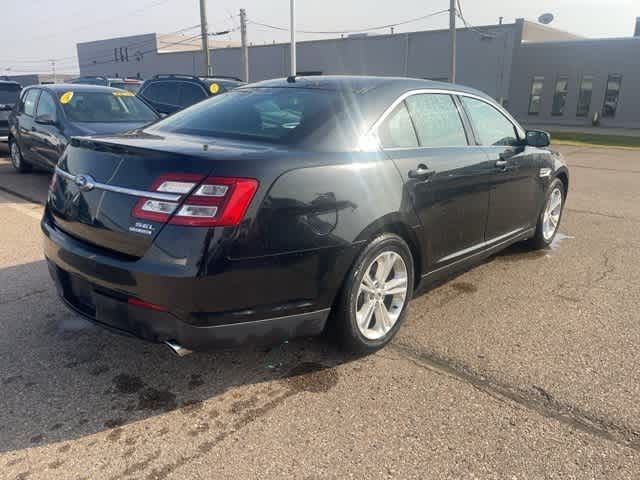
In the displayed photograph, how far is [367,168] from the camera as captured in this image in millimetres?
3020

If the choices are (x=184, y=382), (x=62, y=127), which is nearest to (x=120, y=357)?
(x=184, y=382)

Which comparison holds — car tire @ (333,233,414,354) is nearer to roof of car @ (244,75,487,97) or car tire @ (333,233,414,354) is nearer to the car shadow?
the car shadow

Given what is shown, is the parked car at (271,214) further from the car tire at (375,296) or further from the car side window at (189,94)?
the car side window at (189,94)

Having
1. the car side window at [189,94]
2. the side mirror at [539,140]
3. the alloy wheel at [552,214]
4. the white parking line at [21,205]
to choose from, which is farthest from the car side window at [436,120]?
the car side window at [189,94]

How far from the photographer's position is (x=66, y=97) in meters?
7.91

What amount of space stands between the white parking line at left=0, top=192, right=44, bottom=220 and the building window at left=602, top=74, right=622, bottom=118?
28.4 metres

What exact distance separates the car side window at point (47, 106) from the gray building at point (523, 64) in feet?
86.9

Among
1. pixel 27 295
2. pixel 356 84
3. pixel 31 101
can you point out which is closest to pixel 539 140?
pixel 356 84

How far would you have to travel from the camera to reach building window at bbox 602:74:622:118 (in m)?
27.4

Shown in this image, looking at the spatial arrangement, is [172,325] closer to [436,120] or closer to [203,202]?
[203,202]

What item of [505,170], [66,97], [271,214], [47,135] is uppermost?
[66,97]

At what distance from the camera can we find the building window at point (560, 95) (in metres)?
28.8

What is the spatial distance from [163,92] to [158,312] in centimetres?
974

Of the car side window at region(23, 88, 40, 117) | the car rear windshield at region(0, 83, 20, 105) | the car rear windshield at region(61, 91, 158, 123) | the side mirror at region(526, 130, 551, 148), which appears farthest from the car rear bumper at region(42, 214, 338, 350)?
the car rear windshield at region(0, 83, 20, 105)
